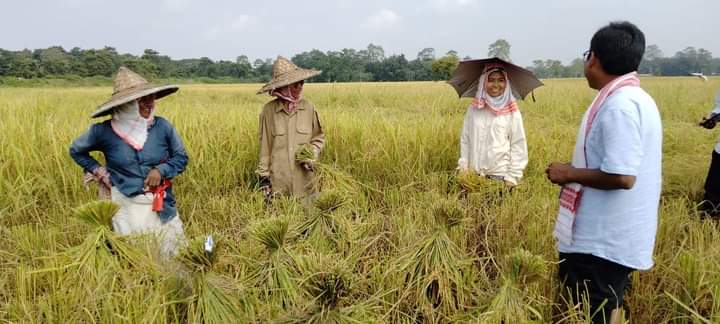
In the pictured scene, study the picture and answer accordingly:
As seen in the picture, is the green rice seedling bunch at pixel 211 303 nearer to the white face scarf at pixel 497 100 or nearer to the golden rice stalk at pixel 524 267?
the golden rice stalk at pixel 524 267

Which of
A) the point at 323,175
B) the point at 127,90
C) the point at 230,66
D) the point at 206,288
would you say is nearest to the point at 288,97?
the point at 323,175

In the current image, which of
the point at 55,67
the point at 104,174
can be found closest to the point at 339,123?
the point at 104,174

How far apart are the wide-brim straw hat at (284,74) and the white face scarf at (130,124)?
75 cm

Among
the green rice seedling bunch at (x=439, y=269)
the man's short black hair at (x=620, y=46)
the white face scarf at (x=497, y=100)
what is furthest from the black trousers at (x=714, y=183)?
the green rice seedling bunch at (x=439, y=269)

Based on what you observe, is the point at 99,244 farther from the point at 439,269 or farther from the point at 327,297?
the point at 439,269

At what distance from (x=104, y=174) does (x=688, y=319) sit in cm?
254

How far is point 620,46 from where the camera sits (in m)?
1.36

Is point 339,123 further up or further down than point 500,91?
further down

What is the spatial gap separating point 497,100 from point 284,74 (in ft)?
4.27

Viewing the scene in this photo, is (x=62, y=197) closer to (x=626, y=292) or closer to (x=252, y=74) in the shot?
(x=626, y=292)

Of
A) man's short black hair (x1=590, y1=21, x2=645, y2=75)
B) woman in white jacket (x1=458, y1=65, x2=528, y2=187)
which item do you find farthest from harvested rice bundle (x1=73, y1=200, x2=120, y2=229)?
woman in white jacket (x1=458, y1=65, x2=528, y2=187)

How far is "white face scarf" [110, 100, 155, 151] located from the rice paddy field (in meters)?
0.44

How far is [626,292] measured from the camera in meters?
1.75

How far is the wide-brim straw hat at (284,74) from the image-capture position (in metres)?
2.59
